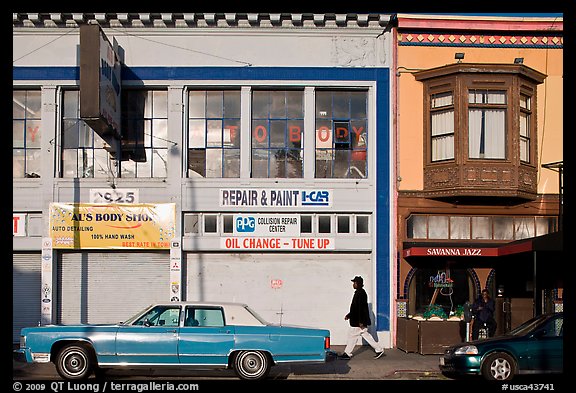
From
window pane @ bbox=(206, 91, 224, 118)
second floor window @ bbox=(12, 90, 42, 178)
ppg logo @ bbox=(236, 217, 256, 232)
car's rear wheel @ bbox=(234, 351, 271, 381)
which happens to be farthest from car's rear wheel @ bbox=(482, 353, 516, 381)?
second floor window @ bbox=(12, 90, 42, 178)

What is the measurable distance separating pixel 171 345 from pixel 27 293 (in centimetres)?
765

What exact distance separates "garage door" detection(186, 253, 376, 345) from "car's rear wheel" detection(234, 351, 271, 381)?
567cm

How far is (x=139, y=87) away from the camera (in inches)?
749

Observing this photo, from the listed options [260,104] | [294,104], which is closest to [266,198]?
[260,104]

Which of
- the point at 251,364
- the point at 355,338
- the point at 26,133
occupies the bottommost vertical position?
the point at 355,338

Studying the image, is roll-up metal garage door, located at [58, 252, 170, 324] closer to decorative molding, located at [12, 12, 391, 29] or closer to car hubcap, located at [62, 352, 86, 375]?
car hubcap, located at [62, 352, 86, 375]

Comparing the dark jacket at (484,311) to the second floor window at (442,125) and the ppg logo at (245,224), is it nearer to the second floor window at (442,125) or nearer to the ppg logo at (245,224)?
the second floor window at (442,125)

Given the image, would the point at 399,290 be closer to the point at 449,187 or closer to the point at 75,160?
the point at 449,187

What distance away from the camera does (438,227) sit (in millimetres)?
18906

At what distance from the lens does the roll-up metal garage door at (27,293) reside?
18703 millimetres

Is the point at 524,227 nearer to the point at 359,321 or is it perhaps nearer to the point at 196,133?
the point at 359,321

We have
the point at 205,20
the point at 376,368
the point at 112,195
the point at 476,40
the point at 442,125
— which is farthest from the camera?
the point at 476,40

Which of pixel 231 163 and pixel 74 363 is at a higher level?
pixel 231 163

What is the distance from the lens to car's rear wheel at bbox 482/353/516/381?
42.5ft
